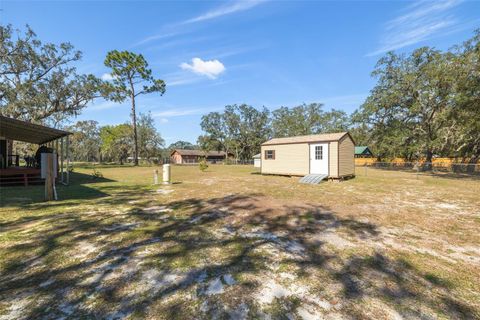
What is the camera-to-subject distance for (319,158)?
14.1 meters

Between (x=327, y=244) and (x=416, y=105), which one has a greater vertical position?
(x=416, y=105)

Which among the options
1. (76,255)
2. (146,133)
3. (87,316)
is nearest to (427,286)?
(87,316)

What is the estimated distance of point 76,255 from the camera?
342cm

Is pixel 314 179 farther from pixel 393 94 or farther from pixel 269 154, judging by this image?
pixel 393 94

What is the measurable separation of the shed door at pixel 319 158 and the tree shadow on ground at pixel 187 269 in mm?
9005

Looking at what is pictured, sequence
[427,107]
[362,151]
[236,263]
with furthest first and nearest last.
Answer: [362,151], [427,107], [236,263]

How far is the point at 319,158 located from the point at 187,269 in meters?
12.5

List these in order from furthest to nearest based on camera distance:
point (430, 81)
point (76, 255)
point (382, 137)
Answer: point (382, 137)
point (430, 81)
point (76, 255)

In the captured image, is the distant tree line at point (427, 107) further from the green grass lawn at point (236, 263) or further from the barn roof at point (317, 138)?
the green grass lawn at point (236, 263)

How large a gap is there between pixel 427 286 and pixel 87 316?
148 inches

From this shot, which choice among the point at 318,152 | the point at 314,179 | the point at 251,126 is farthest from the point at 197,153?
the point at 314,179

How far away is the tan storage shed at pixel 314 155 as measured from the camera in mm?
13500

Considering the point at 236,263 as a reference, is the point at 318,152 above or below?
above

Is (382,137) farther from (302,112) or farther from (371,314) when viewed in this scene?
(371,314)
